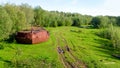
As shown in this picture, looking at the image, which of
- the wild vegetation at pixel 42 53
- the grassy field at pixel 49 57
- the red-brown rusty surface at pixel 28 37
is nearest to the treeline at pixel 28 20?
the wild vegetation at pixel 42 53

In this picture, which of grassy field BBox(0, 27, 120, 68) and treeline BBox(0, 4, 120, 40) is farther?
treeline BBox(0, 4, 120, 40)

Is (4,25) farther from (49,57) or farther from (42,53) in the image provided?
(49,57)

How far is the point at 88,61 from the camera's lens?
73.1 meters

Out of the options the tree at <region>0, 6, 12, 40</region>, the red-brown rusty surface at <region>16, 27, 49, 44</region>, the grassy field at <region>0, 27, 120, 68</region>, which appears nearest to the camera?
the grassy field at <region>0, 27, 120, 68</region>

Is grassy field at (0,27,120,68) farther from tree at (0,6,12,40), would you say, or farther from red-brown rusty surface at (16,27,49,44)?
tree at (0,6,12,40)

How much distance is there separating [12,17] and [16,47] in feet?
38.2

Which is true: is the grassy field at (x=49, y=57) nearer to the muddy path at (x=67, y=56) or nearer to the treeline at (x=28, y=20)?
the muddy path at (x=67, y=56)

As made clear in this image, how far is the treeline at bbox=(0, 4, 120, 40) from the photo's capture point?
242 ft

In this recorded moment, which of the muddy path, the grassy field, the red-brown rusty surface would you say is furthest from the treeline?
the muddy path

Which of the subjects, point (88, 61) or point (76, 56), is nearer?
point (88, 61)

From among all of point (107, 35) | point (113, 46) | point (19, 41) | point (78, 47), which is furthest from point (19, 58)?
point (107, 35)

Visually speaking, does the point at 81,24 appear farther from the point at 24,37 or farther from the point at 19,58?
the point at 19,58

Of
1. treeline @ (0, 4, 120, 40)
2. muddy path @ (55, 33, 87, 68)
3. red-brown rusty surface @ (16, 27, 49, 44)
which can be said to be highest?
treeline @ (0, 4, 120, 40)

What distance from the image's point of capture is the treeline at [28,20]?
7362 cm
